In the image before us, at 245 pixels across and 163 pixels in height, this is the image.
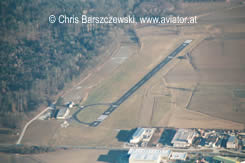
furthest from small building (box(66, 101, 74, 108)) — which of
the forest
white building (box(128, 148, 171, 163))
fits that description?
white building (box(128, 148, 171, 163))

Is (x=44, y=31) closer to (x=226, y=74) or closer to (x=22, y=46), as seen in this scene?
(x=22, y=46)

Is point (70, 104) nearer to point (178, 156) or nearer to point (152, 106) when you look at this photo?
point (152, 106)

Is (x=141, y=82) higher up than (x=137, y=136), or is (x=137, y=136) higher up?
(x=141, y=82)

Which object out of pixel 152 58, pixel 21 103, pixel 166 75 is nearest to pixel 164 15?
pixel 152 58

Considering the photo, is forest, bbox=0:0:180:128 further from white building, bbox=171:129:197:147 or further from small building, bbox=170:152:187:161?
small building, bbox=170:152:187:161

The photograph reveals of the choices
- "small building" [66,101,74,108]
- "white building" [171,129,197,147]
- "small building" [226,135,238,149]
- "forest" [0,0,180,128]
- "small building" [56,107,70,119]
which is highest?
"forest" [0,0,180,128]

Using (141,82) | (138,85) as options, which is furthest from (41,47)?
(138,85)
